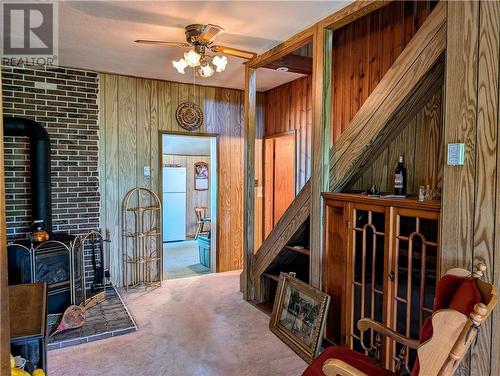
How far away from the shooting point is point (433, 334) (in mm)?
1249

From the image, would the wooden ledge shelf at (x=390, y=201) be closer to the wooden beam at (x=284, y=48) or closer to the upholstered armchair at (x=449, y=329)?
the upholstered armchair at (x=449, y=329)

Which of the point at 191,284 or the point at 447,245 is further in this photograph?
the point at 191,284

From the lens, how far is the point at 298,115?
436 cm

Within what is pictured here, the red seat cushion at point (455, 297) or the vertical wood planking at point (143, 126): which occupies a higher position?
the vertical wood planking at point (143, 126)

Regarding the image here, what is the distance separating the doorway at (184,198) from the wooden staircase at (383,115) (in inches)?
104

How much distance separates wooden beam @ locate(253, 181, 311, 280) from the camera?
9.86ft

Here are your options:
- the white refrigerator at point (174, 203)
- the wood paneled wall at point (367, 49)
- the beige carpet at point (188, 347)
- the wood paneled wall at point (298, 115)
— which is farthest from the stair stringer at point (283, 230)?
the white refrigerator at point (174, 203)

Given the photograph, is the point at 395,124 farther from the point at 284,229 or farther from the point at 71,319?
the point at 71,319

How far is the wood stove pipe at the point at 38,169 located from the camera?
3.38 metres

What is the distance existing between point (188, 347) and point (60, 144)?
2.62 meters

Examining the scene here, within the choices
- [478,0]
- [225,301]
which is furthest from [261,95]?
[478,0]

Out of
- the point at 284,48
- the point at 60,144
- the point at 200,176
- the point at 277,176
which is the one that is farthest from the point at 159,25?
the point at 200,176

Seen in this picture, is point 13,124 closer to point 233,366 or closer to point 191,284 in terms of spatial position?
point 191,284

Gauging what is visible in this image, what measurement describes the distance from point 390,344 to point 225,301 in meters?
1.94
